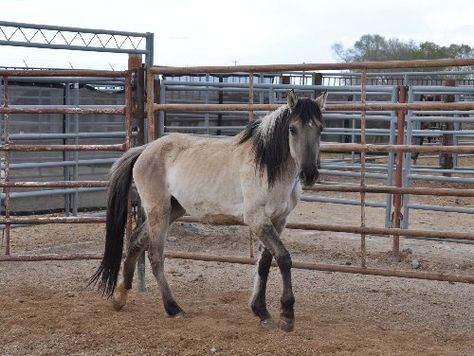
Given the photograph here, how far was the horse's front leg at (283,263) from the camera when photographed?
474 centimetres

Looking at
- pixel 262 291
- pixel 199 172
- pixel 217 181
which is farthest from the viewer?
pixel 199 172

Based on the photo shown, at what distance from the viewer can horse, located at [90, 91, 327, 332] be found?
475 centimetres

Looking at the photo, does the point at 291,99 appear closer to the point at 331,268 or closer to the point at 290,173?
the point at 290,173

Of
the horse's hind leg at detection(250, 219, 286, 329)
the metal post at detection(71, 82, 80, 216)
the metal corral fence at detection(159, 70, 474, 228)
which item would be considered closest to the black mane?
the horse's hind leg at detection(250, 219, 286, 329)

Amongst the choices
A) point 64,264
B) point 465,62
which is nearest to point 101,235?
point 64,264

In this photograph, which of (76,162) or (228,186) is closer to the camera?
(228,186)

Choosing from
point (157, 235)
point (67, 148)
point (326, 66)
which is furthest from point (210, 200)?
point (67, 148)

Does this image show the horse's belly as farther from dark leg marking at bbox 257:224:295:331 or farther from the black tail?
the black tail

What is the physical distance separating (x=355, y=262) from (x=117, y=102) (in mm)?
5411

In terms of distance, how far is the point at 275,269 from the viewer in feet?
23.3

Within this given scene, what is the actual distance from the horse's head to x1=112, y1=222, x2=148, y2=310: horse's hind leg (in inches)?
61.4

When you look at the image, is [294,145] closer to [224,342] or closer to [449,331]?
[224,342]

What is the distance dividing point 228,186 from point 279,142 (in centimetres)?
54

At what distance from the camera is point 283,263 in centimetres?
475
